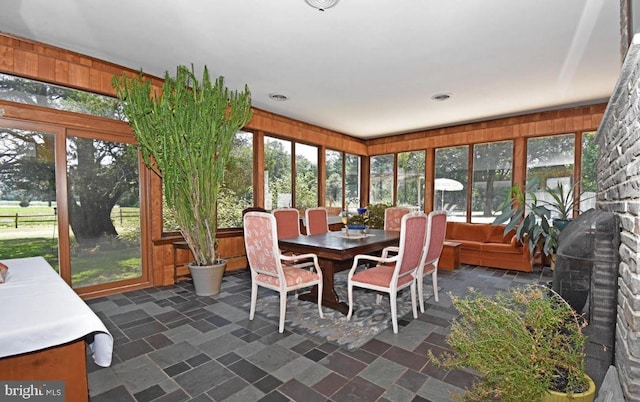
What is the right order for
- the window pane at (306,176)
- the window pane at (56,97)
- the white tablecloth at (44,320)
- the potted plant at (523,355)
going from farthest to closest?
the window pane at (306,176)
the window pane at (56,97)
the potted plant at (523,355)
the white tablecloth at (44,320)

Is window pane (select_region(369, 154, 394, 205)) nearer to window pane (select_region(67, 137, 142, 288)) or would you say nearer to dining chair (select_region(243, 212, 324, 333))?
dining chair (select_region(243, 212, 324, 333))

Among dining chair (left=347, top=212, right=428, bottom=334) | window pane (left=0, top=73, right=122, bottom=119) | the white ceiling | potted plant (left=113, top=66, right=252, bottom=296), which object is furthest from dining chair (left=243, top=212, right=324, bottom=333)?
window pane (left=0, top=73, right=122, bottom=119)

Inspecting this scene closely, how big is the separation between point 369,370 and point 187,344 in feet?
4.79

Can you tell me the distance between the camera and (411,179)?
22.6 ft

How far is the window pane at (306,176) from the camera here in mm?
6086

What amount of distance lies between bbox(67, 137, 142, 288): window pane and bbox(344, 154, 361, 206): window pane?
15.3 ft

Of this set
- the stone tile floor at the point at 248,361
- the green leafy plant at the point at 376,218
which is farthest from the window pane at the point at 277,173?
the stone tile floor at the point at 248,361

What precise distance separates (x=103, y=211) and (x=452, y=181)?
6050 mm

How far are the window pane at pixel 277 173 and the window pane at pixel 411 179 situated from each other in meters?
2.79

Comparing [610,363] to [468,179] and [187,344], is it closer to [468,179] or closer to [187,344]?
[187,344]

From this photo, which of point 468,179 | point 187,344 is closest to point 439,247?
point 187,344

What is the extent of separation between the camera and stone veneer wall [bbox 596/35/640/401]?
1.24m

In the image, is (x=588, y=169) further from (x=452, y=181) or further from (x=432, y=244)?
(x=432, y=244)

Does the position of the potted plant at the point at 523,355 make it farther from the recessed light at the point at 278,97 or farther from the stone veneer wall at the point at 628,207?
the recessed light at the point at 278,97
